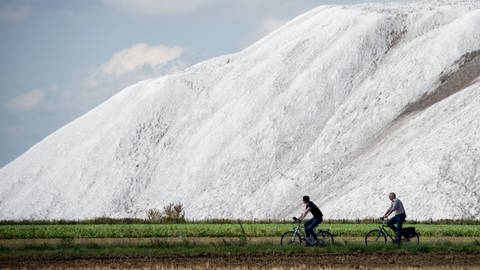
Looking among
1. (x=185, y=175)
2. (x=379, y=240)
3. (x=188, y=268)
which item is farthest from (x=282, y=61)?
(x=188, y=268)

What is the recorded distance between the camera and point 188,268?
2486cm

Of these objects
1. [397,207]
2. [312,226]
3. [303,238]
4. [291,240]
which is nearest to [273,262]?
[312,226]

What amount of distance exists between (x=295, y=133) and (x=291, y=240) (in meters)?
50.7

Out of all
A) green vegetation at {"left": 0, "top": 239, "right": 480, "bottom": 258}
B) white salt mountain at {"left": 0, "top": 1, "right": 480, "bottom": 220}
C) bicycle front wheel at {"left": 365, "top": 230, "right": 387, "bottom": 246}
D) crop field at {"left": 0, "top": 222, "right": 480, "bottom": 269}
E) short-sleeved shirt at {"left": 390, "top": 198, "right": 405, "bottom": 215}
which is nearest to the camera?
crop field at {"left": 0, "top": 222, "right": 480, "bottom": 269}

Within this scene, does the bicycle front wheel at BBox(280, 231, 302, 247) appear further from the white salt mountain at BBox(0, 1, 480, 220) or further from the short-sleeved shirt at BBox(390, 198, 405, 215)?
the white salt mountain at BBox(0, 1, 480, 220)

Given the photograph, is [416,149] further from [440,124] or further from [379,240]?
[379,240]

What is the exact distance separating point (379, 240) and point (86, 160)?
204 ft

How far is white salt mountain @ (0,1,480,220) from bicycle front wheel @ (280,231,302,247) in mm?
27650

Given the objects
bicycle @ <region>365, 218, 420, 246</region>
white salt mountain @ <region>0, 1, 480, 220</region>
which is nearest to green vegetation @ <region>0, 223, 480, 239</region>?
bicycle @ <region>365, 218, 420, 246</region>

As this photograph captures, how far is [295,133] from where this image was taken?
3243 inches

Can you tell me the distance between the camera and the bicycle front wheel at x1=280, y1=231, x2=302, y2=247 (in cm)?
3192

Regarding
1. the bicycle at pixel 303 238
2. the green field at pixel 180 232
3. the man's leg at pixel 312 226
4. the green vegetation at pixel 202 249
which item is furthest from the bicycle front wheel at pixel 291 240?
the green field at pixel 180 232

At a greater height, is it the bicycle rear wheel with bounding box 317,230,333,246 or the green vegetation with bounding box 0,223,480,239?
the green vegetation with bounding box 0,223,480,239

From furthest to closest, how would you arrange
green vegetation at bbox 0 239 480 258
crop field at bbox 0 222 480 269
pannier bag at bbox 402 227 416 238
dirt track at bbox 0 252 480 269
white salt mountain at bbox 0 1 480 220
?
white salt mountain at bbox 0 1 480 220, pannier bag at bbox 402 227 416 238, green vegetation at bbox 0 239 480 258, crop field at bbox 0 222 480 269, dirt track at bbox 0 252 480 269
